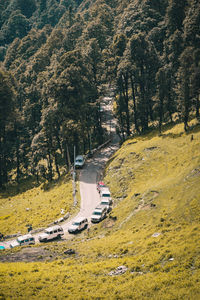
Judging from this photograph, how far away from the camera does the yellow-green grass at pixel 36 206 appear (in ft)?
157

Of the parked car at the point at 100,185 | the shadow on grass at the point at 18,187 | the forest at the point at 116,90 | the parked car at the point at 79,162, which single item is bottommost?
the shadow on grass at the point at 18,187

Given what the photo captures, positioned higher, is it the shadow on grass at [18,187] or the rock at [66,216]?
the rock at [66,216]

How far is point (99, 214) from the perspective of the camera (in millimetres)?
42875

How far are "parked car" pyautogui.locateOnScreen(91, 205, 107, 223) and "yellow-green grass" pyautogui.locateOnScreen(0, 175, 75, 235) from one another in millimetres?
5745

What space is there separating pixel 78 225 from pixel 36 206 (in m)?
15.6

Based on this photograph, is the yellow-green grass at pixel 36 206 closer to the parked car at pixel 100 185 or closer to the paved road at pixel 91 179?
the paved road at pixel 91 179

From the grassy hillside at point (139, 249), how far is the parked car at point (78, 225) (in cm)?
133

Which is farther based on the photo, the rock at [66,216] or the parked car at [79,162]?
the parked car at [79,162]

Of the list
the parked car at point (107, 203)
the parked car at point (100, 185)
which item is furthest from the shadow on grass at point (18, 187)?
the parked car at point (107, 203)

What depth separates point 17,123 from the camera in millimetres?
83125

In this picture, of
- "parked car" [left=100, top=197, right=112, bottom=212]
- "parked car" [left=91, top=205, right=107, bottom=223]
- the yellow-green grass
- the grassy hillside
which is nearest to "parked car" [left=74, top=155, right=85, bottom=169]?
the yellow-green grass

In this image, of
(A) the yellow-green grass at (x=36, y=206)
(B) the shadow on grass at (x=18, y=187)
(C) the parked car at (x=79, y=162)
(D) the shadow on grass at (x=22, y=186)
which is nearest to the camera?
(A) the yellow-green grass at (x=36, y=206)

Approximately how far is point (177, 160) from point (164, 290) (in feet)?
89.3

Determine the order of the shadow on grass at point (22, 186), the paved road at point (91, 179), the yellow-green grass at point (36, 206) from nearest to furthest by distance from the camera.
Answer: the paved road at point (91, 179) < the yellow-green grass at point (36, 206) < the shadow on grass at point (22, 186)
